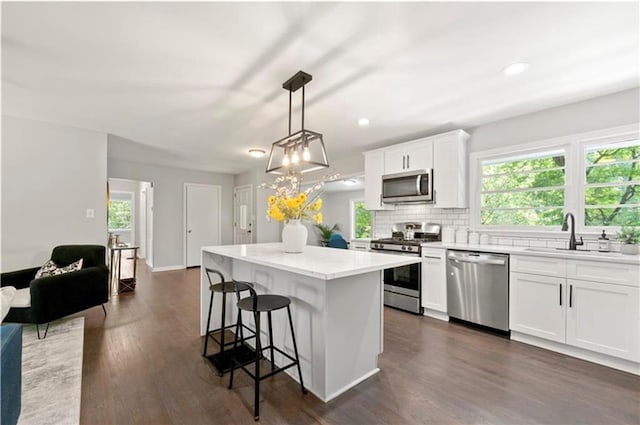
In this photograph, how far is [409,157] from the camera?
157 inches

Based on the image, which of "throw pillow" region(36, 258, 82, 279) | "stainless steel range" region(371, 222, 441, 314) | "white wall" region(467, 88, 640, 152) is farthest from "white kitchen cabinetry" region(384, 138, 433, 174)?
"throw pillow" region(36, 258, 82, 279)

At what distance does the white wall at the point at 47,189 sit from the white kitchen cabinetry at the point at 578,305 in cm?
523

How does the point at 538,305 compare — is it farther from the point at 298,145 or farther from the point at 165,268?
the point at 165,268

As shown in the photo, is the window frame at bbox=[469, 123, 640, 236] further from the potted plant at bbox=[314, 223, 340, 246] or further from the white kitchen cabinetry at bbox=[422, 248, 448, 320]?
the potted plant at bbox=[314, 223, 340, 246]

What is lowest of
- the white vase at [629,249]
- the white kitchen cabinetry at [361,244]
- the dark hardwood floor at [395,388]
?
the dark hardwood floor at [395,388]

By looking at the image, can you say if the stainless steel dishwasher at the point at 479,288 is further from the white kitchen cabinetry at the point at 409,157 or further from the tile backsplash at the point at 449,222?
the white kitchen cabinetry at the point at 409,157

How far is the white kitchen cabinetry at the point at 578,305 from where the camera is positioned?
7.39 ft

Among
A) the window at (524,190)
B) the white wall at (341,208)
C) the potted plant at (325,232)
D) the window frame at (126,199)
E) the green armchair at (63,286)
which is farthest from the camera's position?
the window frame at (126,199)

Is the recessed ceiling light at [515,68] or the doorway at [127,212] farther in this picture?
the doorway at [127,212]

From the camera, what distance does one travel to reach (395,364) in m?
2.37

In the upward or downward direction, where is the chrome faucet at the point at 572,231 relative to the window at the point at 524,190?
downward

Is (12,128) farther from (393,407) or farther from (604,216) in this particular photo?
(604,216)

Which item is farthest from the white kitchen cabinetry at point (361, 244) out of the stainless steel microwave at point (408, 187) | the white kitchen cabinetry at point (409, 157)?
the white kitchen cabinetry at point (409, 157)

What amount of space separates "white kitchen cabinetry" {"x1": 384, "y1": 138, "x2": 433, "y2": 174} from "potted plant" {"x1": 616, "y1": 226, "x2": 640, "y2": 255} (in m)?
1.93
